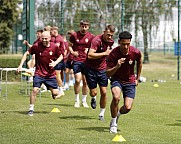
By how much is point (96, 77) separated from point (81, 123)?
1443 mm

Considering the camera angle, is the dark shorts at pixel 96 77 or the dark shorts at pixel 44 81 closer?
the dark shorts at pixel 96 77

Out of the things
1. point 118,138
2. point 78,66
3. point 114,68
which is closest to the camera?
point 118,138

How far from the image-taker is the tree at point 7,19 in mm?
50378

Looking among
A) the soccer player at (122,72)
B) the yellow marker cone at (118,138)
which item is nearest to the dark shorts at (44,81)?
the soccer player at (122,72)

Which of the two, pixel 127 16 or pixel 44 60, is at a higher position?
pixel 127 16

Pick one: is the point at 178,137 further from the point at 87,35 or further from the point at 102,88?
the point at 87,35

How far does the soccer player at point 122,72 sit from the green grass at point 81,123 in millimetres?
479

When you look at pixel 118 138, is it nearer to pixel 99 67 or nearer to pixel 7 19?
pixel 99 67

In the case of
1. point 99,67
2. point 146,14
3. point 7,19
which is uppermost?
point 7,19

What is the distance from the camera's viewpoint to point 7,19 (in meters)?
52.7

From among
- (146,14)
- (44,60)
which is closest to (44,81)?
(44,60)

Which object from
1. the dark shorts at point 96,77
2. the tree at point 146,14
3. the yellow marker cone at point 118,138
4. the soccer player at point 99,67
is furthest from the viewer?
the tree at point 146,14

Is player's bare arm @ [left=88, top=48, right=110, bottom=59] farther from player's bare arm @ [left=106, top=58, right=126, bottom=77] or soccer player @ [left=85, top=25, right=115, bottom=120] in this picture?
player's bare arm @ [left=106, top=58, right=126, bottom=77]

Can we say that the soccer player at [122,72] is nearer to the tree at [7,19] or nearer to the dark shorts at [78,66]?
the dark shorts at [78,66]
